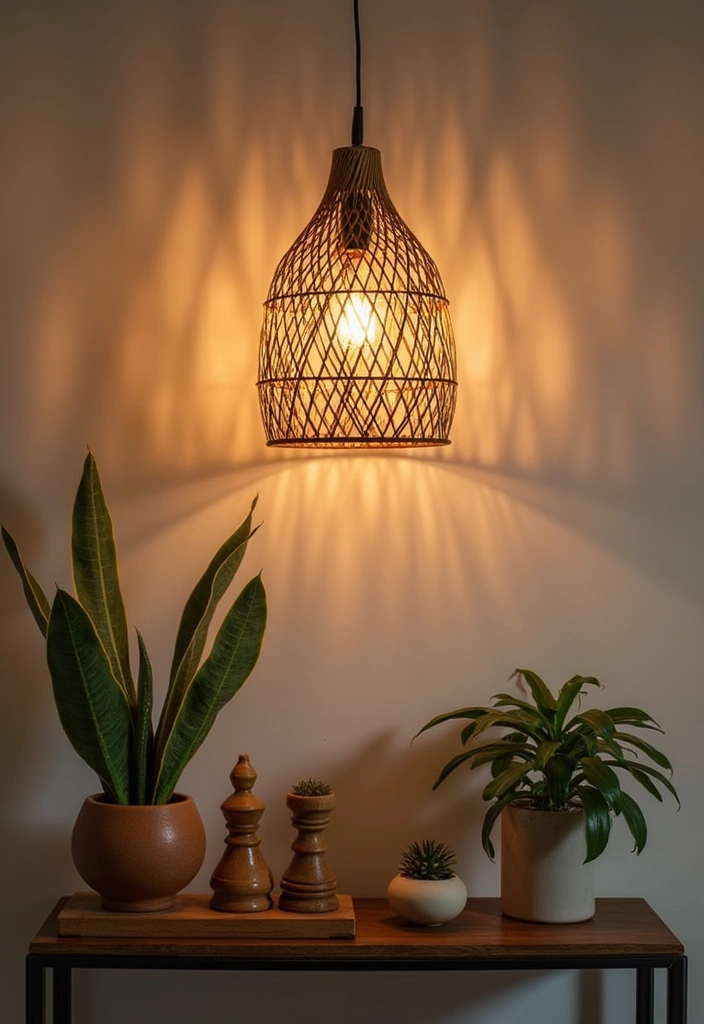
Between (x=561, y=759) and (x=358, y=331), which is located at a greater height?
(x=358, y=331)

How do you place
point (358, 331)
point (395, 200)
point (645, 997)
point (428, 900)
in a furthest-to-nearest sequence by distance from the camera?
point (395, 200) → point (645, 997) → point (428, 900) → point (358, 331)

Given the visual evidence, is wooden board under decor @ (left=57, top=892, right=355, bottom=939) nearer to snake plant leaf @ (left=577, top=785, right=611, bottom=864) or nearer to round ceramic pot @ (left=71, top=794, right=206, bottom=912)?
round ceramic pot @ (left=71, top=794, right=206, bottom=912)

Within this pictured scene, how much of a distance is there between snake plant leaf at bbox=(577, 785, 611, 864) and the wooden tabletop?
115 mm

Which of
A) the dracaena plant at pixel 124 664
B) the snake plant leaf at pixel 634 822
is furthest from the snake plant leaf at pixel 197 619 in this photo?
the snake plant leaf at pixel 634 822

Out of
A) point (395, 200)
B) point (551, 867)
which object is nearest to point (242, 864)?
point (551, 867)

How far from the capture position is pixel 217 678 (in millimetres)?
1582

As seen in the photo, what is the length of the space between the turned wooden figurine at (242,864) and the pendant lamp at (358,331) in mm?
507

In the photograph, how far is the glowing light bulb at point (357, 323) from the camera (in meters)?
1.48

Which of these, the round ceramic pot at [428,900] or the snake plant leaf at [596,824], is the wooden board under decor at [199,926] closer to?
the round ceramic pot at [428,900]

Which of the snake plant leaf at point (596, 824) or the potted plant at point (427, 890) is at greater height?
the snake plant leaf at point (596, 824)

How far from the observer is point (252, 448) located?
183cm

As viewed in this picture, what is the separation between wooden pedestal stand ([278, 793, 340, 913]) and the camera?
1600 millimetres

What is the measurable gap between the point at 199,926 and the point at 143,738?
0.86 feet

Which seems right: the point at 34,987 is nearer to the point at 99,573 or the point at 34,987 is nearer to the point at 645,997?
the point at 99,573
